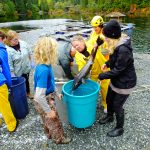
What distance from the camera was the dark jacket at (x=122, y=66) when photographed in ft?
10.4

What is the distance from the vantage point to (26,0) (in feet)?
267

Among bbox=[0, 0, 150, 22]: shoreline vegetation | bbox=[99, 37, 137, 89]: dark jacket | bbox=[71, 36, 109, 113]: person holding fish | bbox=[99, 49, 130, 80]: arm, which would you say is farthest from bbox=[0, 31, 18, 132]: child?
bbox=[0, 0, 150, 22]: shoreline vegetation

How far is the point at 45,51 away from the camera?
121 inches

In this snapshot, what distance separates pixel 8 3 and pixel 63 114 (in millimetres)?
75954

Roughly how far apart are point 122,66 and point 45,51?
3.85ft

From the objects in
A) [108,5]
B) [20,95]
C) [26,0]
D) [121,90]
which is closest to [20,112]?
[20,95]

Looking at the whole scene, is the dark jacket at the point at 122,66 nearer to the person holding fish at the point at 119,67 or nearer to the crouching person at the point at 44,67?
the person holding fish at the point at 119,67

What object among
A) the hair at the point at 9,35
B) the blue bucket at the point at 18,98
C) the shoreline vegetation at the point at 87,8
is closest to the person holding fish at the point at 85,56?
the blue bucket at the point at 18,98

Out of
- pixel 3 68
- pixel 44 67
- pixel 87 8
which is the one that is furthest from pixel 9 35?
pixel 87 8

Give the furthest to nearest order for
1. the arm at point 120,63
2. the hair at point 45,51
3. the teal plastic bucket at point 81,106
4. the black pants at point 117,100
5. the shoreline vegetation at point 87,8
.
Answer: the shoreline vegetation at point 87,8 < the black pants at point 117,100 < the teal plastic bucket at point 81,106 < the arm at point 120,63 < the hair at point 45,51

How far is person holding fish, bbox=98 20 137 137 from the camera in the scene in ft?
10.4

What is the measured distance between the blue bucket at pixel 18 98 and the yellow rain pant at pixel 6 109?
0.27 m

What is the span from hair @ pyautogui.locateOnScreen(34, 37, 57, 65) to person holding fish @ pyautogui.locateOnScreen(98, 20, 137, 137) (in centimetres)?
83

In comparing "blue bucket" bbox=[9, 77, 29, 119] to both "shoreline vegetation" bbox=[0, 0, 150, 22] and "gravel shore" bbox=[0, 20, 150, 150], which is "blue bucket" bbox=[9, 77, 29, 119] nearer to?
"gravel shore" bbox=[0, 20, 150, 150]
